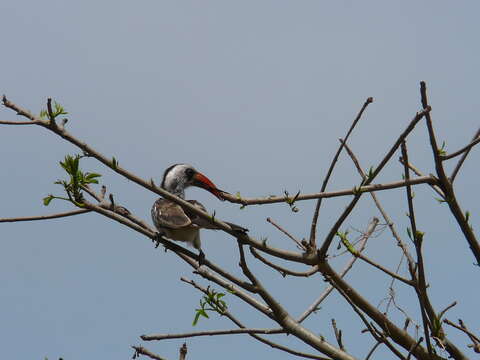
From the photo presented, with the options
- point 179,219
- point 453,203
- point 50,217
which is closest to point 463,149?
point 453,203

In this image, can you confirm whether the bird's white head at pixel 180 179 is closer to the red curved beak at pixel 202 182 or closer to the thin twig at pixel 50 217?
the red curved beak at pixel 202 182

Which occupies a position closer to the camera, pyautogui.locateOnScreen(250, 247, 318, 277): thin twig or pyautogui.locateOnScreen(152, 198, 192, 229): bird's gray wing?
pyautogui.locateOnScreen(250, 247, 318, 277): thin twig

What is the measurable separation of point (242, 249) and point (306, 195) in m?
0.43

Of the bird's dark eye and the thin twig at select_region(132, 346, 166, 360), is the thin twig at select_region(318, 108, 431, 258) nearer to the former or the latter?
the thin twig at select_region(132, 346, 166, 360)

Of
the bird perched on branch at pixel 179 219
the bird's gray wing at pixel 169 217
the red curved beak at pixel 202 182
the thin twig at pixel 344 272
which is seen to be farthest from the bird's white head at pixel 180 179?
the thin twig at pixel 344 272

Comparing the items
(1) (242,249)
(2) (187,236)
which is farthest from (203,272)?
(2) (187,236)

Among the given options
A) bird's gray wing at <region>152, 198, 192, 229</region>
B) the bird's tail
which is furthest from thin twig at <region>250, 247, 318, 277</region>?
bird's gray wing at <region>152, 198, 192, 229</region>

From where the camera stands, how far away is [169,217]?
21.5 ft

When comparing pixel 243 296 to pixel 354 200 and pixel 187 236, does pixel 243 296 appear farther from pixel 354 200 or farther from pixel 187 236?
pixel 187 236

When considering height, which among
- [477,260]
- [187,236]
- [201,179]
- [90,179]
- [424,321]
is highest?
[201,179]

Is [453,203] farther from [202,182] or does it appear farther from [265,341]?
[202,182]

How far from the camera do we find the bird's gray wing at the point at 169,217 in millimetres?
6384

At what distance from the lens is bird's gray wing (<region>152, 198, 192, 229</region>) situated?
6384mm

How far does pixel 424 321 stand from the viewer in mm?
2896
